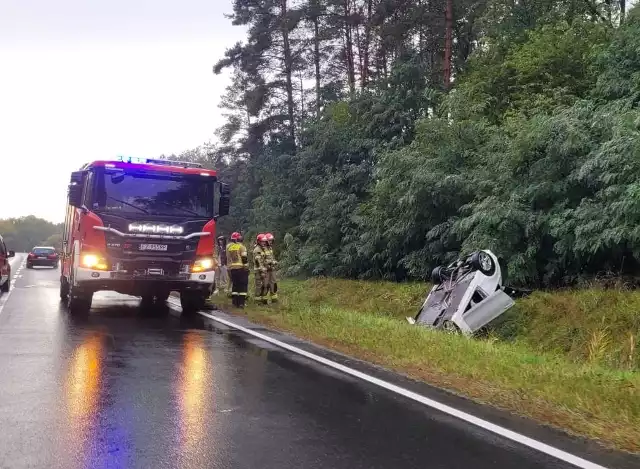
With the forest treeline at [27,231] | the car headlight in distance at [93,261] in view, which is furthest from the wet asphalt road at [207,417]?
the forest treeline at [27,231]

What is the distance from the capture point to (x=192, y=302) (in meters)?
14.4

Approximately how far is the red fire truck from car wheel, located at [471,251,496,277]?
5.01 meters

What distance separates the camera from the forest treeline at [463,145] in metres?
13.1

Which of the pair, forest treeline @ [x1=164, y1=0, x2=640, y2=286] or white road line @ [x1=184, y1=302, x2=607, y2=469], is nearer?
white road line @ [x1=184, y1=302, x2=607, y2=469]

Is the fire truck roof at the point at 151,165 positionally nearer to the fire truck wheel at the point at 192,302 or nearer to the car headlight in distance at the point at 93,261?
the car headlight in distance at the point at 93,261

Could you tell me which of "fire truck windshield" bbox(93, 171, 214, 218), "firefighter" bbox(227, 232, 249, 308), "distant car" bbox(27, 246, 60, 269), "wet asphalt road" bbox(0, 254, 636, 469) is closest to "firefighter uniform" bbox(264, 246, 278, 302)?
"firefighter" bbox(227, 232, 249, 308)

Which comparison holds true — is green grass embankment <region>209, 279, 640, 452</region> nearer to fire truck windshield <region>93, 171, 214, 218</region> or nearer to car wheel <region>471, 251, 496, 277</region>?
car wheel <region>471, 251, 496, 277</region>

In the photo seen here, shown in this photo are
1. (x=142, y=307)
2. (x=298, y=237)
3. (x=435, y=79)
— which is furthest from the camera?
(x=298, y=237)

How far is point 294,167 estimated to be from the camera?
92.3ft

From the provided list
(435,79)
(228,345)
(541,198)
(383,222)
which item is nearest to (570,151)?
(541,198)

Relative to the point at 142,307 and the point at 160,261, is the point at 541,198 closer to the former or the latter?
the point at 160,261

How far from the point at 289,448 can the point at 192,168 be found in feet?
30.9

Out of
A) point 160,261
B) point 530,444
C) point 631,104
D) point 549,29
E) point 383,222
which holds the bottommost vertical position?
point 530,444

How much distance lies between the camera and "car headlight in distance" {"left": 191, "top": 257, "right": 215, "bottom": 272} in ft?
42.9
